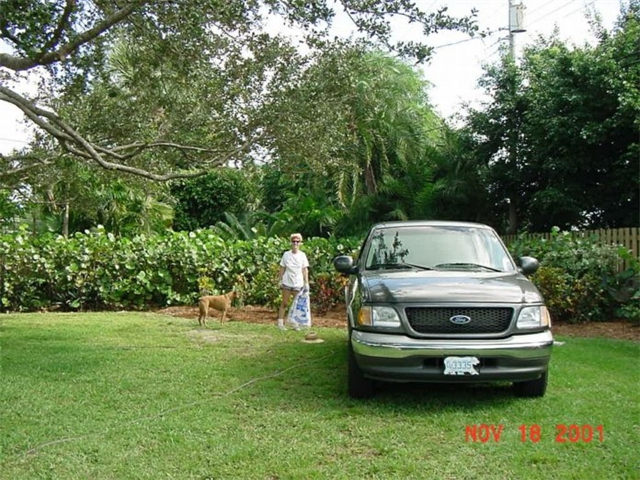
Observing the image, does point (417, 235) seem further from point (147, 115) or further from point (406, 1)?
point (147, 115)

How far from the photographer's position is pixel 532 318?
213 inches

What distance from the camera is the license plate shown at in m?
5.14

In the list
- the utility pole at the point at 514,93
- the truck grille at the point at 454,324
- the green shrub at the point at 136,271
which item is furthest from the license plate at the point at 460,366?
the utility pole at the point at 514,93

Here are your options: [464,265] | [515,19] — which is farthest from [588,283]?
[515,19]

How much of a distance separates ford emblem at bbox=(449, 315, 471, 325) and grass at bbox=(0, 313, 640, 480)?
79cm

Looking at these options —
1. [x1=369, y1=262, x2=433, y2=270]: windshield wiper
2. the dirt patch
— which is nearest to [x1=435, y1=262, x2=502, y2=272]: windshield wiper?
[x1=369, y1=262, x2=433, y2=270]: windshield wiper

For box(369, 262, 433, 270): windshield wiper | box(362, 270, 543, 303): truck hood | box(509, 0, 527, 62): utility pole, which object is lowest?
box(362, 270, 543, 303): truck hood

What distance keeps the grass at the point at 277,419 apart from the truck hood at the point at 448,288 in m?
0.98

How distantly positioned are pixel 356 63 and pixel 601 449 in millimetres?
7230

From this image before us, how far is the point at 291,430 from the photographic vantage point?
15.9 ft

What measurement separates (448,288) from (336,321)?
6.30 metres

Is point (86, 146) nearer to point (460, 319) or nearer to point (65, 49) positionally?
point (65, 49)

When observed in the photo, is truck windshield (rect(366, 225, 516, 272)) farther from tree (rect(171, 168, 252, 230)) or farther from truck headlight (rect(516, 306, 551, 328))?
tree (rect(171, 168, 252, 230))

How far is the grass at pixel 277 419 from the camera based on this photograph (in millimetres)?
4098
